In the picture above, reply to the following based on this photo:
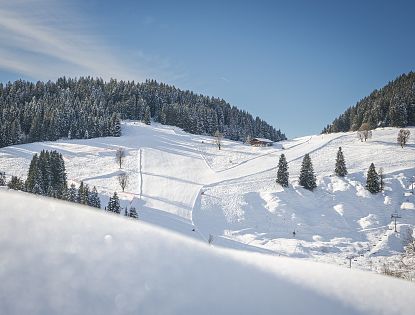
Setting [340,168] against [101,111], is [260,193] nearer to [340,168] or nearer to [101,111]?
[340,168]

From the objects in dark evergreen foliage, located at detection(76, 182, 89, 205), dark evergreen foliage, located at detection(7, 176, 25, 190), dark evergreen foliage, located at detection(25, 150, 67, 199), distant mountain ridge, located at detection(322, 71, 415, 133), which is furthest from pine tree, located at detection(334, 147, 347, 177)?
distant mountain ridge, located at detection(322, 71, 415, 133)

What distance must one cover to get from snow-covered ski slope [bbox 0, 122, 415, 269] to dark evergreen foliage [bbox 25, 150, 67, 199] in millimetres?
3518

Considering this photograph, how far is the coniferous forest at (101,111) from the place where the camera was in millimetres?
92250

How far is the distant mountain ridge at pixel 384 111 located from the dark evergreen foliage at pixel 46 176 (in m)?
77.1

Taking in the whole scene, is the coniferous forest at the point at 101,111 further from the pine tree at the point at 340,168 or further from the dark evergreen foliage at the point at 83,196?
the pine tree at the point at 340,168

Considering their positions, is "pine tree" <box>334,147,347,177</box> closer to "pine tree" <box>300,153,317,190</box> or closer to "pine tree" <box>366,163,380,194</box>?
"pine tree" <box>366,163,380,194</box>

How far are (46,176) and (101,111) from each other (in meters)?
58.4

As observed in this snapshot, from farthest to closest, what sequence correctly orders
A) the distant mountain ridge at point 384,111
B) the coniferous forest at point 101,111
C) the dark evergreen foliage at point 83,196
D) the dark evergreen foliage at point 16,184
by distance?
the distant mountain ridge at point 384,111
the coniferous forest at point 101,111
the dark evergreen foliage at point 16,184
the dark evergreen foliage at point 83,196

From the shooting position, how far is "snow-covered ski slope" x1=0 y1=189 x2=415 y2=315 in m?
1.40

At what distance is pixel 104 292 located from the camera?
1411 millimetres

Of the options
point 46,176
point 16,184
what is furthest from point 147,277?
point 46,176

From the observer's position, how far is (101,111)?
349ft

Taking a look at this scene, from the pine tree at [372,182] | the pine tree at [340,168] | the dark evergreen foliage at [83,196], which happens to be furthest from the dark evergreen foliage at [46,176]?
the pine tree at [372,182]

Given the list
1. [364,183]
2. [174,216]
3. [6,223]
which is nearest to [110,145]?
[174,216]
